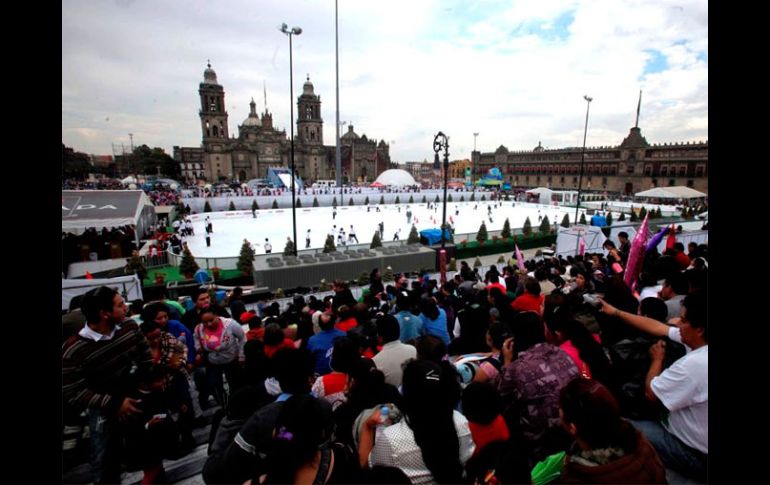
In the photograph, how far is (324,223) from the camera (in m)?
31.8

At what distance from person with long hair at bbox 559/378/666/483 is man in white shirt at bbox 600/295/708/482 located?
0.75 m

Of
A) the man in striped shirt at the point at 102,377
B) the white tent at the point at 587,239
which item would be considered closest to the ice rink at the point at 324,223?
the white tent at the point at 587,239

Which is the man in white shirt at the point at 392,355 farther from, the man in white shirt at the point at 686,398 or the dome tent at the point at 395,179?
the dome tent at the point at 395,179

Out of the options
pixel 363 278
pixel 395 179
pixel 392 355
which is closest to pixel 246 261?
pixel 363 278

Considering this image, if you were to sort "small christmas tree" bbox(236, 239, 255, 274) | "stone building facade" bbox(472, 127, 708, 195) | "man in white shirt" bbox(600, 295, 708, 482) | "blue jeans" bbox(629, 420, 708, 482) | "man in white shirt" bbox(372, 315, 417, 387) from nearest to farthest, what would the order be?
"man in white shirt" bbox(600, 295, 708, 482)
"blue jeans" bbox(629, 420, 708, 482)
"man in white shirt" bbox(372, 315, 417, 387)
"small christmas tree" bbox(236, 239, 255, 274)
"stone building facade" bbox(472, 127, 708, 195)

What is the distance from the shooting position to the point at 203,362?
4199 millimetres

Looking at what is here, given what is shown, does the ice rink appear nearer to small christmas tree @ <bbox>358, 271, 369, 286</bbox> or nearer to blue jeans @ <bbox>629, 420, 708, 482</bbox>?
small christmas tree @ <bbox>358, 271, 369, 286</bbox>

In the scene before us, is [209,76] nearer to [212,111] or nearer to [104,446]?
[212,111]

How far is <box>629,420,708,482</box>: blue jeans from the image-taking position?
208cm

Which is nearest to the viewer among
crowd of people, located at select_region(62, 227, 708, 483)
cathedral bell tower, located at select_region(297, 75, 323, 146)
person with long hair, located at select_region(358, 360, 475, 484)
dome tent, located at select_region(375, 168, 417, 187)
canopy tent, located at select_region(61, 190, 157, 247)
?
crowd of people, located at select_region(62, 227, 708, 483)

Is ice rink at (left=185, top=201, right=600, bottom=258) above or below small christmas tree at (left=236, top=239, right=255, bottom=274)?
above

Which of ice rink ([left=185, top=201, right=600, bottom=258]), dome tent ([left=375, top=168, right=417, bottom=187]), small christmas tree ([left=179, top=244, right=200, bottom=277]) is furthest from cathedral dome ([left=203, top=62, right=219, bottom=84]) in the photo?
small christmas tree ([left=179, top=244, right=200, bottom=277])

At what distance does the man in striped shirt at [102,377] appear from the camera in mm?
2561
